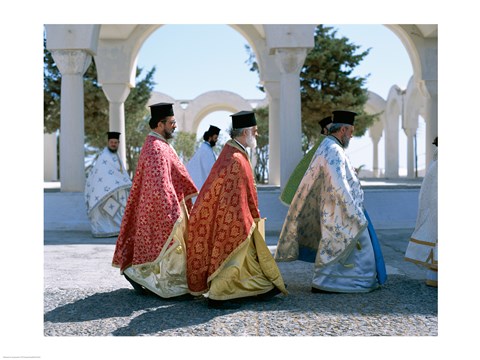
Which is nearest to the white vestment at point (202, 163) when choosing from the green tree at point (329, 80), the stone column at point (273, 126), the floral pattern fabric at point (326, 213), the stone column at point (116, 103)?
the floral pattern fabric at point (326, 213)

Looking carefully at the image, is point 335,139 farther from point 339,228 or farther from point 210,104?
point 210,104

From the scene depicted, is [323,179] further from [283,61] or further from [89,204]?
[283,61]

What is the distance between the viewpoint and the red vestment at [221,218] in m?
3.80

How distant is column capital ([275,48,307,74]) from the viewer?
9.20m

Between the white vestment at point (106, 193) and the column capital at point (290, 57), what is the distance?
3.27 metres

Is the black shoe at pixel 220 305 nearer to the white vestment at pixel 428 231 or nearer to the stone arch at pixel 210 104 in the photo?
the white vestment at pixel 428 231

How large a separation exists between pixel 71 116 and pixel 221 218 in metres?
6.16

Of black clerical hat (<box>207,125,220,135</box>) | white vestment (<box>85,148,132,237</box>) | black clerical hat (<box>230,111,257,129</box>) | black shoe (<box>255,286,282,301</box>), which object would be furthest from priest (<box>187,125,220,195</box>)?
black shoe (<box>255,286,282,301</box>)

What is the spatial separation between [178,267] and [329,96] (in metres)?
12.1

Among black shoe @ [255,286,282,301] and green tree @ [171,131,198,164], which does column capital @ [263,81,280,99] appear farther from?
green tree @ [171,131,198,164]

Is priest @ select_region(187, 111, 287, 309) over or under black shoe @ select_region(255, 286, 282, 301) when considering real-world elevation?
over

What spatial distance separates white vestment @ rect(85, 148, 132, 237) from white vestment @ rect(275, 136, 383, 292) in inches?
158
